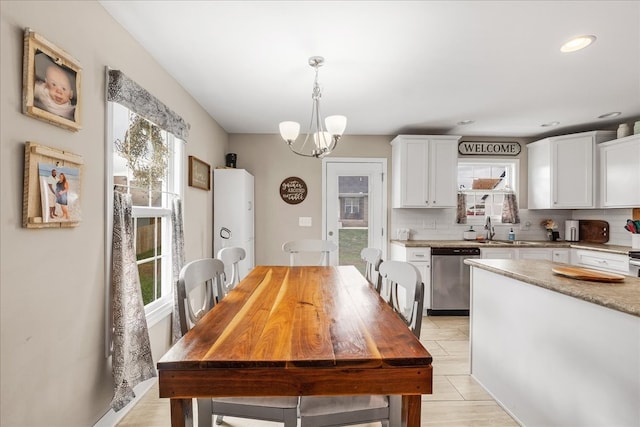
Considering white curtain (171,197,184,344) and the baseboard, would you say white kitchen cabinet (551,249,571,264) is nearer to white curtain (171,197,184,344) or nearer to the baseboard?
white curtain (171,197,184,344)

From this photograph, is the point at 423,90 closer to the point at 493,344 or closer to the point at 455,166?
the point at 455,166

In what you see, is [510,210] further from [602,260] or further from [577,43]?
[577,43]

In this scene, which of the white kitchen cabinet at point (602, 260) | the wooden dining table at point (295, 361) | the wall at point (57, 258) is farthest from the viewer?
the white kitchen cabinet at point (602, 260)

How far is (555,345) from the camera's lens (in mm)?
1617

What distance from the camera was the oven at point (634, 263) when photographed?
3.08m

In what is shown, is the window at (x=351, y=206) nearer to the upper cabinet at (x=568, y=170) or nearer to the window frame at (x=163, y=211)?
the window frame at (x=163, y=211)

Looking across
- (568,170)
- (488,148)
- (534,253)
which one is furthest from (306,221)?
(568,170)

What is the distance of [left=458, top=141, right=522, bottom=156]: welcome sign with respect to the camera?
4559mm

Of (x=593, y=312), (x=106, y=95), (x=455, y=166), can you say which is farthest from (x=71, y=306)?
(x=455, y=166)

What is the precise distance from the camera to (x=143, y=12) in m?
1.83

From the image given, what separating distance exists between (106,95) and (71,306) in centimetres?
118

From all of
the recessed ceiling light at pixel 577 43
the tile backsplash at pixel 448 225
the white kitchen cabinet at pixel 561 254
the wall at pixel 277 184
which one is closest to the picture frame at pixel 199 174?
the wall at pixel 277 184

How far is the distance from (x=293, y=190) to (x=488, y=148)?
2895 mm

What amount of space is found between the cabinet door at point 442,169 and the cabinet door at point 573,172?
1.27 metres
